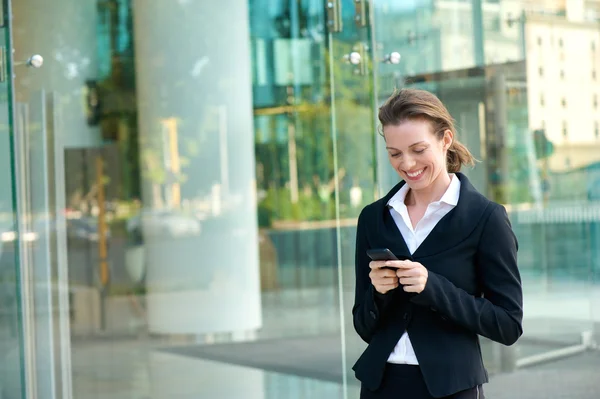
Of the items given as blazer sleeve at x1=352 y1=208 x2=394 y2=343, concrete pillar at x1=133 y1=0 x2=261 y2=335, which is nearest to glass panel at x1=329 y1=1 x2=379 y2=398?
concrete pillar at x1=133 y1=0 x2=261 y2=335

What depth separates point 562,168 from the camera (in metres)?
5.95

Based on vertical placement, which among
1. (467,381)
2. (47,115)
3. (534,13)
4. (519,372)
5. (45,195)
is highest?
(534,13)

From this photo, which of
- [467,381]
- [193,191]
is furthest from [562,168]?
[467,381]

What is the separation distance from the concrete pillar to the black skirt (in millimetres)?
4258

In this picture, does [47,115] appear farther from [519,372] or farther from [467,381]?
[467,381]

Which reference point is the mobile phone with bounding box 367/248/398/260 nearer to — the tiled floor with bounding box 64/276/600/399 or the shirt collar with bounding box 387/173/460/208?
the shirt collar with bounding box 387/173/460/208

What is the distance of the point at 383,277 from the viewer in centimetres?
190

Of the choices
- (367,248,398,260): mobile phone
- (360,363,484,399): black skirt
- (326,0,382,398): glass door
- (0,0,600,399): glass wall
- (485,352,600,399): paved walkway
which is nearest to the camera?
(367,248,398,260): mobile phone

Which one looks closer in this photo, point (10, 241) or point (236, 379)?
point (10, 241)

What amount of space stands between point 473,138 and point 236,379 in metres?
1.90

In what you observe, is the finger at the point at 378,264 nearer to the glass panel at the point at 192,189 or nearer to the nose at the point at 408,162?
the nose at the point at 408,162

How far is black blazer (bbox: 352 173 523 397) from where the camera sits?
75.9 inches

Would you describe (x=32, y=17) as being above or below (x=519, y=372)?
above

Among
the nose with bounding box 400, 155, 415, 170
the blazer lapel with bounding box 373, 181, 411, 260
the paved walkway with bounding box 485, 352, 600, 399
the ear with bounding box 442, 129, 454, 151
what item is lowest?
the paved walkway with bounding box 485, 352, 600, 399
